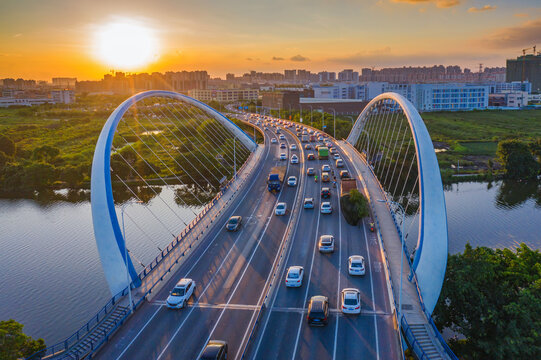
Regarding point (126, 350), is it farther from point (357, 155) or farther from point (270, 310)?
point (357, 155)

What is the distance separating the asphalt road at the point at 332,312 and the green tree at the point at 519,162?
45.2 metres

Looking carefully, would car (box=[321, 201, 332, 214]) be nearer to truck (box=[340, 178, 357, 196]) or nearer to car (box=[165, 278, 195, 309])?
truck (box=[340, 178, 357, 196])

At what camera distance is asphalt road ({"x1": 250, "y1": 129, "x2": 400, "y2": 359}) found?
65.6 feet

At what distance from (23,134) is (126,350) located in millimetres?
107185

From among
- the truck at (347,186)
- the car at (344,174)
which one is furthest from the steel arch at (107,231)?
the car at (344,174)

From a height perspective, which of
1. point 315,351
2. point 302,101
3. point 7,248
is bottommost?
point 7,248

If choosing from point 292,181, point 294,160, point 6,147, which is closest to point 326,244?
point 292,181

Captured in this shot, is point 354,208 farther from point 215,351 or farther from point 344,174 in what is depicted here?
point 215,351

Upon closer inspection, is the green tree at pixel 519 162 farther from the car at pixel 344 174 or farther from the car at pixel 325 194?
the car at pixel 325 194

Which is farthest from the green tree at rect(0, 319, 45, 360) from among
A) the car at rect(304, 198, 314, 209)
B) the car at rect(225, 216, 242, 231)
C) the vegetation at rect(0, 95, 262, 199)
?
the vegetation at rect(0, 95, 262, 199)

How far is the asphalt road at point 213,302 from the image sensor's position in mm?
20953

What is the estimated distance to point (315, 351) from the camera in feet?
65.4

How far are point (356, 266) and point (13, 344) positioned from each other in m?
18.3

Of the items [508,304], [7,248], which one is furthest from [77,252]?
[508,304]
